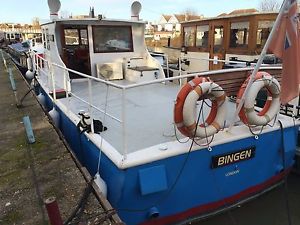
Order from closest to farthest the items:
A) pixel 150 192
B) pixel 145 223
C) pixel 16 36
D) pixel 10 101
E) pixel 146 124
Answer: pixel 150 192 → pixel 145 223 → pixel 146 124 → pixel 10 101 → pixel 16 36

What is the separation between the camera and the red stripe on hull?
12.7 feet

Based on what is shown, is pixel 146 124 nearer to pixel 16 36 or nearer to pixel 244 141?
pixel 244 141

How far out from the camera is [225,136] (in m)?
3.95

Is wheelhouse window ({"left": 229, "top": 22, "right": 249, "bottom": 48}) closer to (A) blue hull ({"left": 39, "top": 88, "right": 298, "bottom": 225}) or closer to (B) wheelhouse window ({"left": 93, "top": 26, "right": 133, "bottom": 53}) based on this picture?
(B) wheelhouse window ({"left": 93, "top": 26, "right": 133, "bottom": 53})

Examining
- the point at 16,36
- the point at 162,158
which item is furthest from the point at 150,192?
the point at 16,36

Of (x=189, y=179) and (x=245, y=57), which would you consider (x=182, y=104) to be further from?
(x=245, y=57)

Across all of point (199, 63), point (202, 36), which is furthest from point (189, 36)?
point (199, 63)

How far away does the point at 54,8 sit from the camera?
7.08 metres

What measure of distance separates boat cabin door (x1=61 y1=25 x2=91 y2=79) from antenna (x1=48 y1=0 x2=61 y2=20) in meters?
0.40

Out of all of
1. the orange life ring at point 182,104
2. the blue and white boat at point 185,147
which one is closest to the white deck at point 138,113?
the blue and white boat at point 185,147

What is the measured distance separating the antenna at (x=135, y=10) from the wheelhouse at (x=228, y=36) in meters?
3.75

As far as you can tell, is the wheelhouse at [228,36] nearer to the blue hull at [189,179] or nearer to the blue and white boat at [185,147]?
the blue and white boat at [185,147]

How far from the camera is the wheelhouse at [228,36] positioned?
1041cm

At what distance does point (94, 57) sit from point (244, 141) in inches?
188
